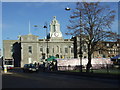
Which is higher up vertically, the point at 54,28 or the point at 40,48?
the point at 54,28

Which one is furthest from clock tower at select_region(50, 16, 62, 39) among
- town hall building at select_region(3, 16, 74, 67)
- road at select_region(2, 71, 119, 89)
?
road at select_region(2, 71, 119, 89)

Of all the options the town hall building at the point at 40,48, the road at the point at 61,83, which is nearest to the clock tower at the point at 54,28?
the town hall building at the point at 40,48

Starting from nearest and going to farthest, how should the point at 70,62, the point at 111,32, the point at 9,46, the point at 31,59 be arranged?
Result: the point at 111,32 < the point at 70,62 < the point at 31,59 < the point at 9,46

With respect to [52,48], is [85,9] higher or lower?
higher

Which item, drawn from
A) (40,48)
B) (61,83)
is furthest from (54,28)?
(61,83)

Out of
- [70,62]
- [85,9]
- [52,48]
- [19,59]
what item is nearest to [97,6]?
[85,9]

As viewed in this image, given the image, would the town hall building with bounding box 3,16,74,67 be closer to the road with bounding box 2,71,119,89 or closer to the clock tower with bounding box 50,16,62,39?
the clock tower with bounding box 50,16,62,39

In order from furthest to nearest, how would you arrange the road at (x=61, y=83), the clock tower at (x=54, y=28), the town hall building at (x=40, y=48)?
the clock tower at (x=54, y=28) < the town hall building at (x=40, y=48) < the road at (x=61, y=83)

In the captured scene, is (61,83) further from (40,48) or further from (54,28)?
(54,28)

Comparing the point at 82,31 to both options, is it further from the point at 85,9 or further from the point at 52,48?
the point at 52,48

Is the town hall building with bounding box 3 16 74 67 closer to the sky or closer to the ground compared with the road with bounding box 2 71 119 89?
closer to the sky

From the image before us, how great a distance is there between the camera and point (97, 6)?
3469cm

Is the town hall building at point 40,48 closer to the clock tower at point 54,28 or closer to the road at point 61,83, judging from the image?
the clock tower at point 54,28

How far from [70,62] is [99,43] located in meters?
16.2
